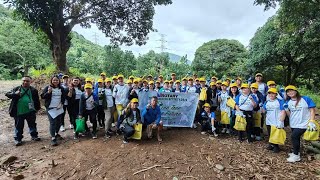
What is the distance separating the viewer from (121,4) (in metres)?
14.8

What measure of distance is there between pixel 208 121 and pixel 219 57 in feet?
55.5

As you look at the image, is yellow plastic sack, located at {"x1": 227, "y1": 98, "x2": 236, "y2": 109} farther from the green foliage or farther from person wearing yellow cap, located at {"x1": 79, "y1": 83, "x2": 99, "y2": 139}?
the green foliage

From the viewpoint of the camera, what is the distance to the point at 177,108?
26.3 feet

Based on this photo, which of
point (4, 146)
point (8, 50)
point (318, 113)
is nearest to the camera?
point (4, 146)

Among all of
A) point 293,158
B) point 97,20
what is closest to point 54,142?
point 293,158

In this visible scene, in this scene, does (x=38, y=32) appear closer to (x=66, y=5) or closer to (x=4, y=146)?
(x=66, y=5)

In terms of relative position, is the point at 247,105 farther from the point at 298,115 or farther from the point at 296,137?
the point at 296,137

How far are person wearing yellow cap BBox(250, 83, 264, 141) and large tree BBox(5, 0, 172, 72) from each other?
28.3 ft

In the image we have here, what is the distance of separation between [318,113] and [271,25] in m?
4.84

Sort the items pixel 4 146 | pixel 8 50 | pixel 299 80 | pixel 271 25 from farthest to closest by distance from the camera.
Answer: pixel 8 50
pixel 299 80
pixel 271 25
pixel 4 146

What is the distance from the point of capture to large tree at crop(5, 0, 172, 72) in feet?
44.4

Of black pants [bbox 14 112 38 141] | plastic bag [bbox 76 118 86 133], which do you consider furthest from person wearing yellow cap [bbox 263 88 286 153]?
black pants [bbox 14 112 38 141]

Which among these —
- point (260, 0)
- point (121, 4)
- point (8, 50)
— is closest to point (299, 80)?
point (260, 0)

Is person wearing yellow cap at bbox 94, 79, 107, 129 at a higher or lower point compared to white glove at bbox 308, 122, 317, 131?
higher
